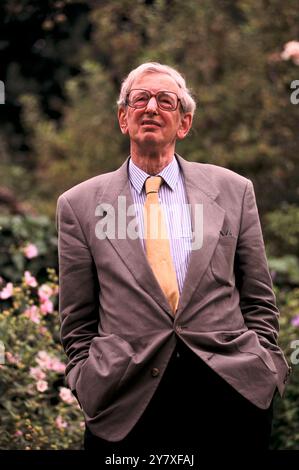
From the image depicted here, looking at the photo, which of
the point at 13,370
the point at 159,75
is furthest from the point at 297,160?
the point at 159,75

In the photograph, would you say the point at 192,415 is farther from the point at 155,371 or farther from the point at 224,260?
the point at 224,260

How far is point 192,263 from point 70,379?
0.58 meters

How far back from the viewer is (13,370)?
4273 mm

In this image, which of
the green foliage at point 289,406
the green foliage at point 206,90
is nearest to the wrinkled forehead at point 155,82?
the green foliage at point 289,406

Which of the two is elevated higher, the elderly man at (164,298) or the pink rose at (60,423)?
the elderly man at (164,298)

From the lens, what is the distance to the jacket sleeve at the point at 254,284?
310 centimetres

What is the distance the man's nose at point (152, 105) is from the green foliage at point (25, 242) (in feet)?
9.18

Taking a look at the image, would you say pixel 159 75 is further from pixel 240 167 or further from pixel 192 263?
pixel 240 167

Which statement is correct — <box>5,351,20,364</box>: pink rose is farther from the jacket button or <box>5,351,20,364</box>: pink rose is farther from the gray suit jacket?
the jacket button

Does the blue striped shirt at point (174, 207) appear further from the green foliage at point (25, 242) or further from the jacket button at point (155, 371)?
the green foliage at point (25, 242)

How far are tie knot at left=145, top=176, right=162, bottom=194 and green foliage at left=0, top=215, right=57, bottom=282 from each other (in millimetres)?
2699

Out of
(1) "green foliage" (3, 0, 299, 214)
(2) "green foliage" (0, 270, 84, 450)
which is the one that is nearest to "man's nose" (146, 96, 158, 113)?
(2) "green foliage" (0, 270, 84, 450)

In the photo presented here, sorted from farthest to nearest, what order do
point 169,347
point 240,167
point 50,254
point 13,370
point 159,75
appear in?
point 240,167 < point 50,254 < point 13,370 < point 159,75 < point 169,347

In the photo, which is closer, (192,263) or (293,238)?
(192,263)
